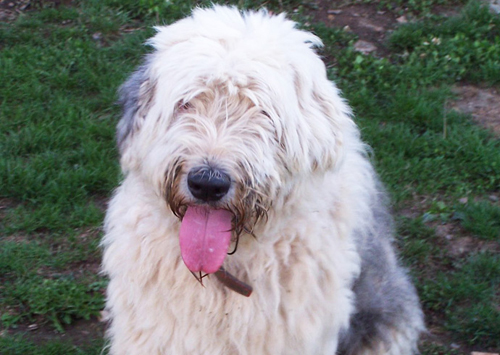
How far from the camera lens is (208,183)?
2.94m

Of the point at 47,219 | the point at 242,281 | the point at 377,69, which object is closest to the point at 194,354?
the point at 242,281

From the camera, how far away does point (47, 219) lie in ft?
16.7

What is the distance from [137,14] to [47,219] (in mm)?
2646

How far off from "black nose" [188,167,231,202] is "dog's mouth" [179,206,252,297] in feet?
0.50

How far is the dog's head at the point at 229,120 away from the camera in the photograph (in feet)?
9.90

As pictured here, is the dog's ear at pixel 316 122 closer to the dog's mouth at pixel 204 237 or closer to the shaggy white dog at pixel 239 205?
the shaggy white dog at pixel 239 205

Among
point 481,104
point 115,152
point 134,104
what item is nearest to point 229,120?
point 134,104

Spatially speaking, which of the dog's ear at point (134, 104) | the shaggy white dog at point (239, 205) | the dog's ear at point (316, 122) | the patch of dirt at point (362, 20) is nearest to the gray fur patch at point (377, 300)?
the shaggy white dog at point (239, 205)

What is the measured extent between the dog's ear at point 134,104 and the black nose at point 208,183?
1.68 ft

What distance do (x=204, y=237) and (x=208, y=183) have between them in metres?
0.33

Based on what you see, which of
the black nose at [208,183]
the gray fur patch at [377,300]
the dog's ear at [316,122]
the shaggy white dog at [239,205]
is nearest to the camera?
the black nose at [208,183]

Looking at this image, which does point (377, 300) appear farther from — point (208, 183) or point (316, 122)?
point (208, 183)

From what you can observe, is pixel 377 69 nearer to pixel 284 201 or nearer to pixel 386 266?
pixel 386 266

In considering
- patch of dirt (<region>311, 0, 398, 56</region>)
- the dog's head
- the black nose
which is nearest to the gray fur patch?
the dog's head
